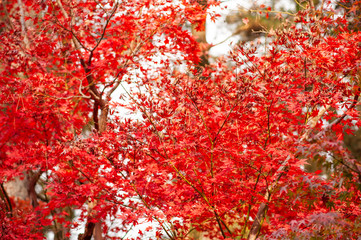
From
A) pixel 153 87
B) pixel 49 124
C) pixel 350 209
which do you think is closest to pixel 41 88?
pixel 49 124

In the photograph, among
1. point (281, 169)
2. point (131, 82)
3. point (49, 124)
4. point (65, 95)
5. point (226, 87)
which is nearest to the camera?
point (226, 87)

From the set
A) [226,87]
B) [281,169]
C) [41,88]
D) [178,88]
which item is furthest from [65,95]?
[281,169]

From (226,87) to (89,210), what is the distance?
11.3ft

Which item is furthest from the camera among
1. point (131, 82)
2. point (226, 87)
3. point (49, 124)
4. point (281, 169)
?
point (49, 124)

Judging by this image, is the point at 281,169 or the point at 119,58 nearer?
the point at 281,169

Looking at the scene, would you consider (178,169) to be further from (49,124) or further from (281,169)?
(49,124)

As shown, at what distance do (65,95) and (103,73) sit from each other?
43.9 inches

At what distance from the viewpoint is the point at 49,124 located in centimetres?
756

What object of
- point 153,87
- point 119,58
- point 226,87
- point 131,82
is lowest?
point 226,87

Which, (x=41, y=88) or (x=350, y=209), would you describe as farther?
(x=41, y=88)

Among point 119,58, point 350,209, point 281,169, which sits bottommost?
point 350,209

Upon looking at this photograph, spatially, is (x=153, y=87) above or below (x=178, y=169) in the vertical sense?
above

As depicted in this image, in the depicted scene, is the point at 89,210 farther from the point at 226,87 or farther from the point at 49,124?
the point at 226,87

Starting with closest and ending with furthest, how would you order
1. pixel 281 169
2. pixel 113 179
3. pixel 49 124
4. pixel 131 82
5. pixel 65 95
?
1. pixel 281 169
2. pixel 113 179
3. pixel 131 82
4. pixel 65 95
5. pixel 49 124
